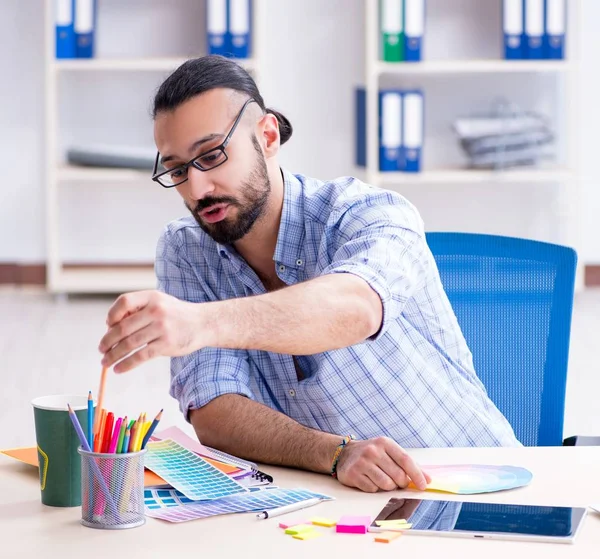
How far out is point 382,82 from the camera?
5.07 m

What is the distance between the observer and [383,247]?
1.37m

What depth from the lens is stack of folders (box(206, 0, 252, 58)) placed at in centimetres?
460

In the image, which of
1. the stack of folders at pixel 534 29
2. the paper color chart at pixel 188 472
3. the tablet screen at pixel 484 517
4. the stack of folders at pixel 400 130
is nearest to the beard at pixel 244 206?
the paper color chart at pixel 188 472

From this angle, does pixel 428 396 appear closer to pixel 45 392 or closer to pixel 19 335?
pixel 45 392

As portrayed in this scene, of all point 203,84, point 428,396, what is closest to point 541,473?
point 428,396

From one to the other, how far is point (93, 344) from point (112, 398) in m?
0.71

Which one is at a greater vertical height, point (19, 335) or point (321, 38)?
point (321, 38)

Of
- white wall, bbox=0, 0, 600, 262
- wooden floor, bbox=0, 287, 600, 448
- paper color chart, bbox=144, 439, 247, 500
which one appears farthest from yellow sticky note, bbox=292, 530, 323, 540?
white wall, bbox=0, 0, 600, 262

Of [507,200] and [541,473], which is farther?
[507,200]

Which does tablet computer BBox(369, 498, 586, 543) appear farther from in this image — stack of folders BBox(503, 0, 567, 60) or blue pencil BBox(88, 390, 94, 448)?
stack of folders BBox(503, 0, 567, 60)

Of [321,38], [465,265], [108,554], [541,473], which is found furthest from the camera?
[321,38]

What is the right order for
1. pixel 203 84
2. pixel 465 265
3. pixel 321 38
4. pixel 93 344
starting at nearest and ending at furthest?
1. pixel 203 84
2. pixel 465 265
3. pixel 93 344
4. pixel 321 38

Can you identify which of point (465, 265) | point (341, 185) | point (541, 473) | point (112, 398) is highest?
point (341, 185)

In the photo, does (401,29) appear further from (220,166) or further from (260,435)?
(260,435)
